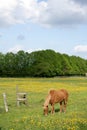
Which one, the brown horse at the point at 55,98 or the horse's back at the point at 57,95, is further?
the horse's back at the point at 57,95

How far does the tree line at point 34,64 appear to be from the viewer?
164125 millimetres

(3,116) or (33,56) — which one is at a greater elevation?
(33,56)

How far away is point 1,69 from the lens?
550 feet

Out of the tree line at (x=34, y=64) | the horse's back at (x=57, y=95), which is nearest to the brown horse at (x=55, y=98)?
the horse's back at (x=57, y=95)

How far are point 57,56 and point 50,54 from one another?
5090 millimetres

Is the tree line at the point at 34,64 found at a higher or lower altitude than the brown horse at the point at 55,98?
higher

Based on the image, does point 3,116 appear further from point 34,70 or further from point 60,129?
point 34,70

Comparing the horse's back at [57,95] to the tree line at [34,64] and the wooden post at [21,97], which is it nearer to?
the wooden post at [21,97]

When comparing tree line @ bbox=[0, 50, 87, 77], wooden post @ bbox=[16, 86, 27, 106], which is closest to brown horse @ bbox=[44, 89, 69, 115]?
wooden post @ bbox=[16, 86, 27, 106]

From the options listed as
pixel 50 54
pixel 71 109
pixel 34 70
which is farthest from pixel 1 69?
pixel 71 109

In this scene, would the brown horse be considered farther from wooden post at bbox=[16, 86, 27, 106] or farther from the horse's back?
wooden post at bbox=[16, 86, 27, 106]

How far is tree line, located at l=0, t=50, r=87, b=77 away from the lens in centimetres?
16412

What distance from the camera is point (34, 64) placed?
567ft

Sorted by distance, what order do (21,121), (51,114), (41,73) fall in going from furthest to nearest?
1. (41,73)
2. (51,114)
3. (21,121)
